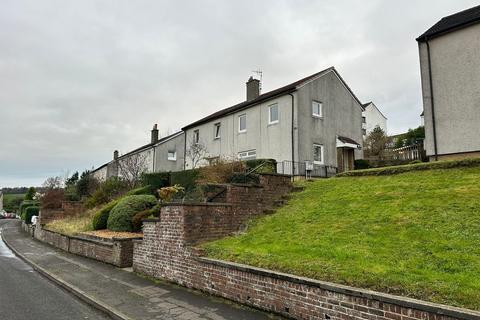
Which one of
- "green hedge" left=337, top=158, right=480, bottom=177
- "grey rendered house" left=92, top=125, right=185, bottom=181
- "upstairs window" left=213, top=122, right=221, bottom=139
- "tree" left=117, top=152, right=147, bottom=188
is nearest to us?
"green hedge" left=337, top=158, right=480, bottom=177

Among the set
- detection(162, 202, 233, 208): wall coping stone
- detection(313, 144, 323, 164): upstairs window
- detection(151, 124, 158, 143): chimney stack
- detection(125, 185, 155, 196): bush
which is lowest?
detection(162, 202, 233, 208): wall coping stone

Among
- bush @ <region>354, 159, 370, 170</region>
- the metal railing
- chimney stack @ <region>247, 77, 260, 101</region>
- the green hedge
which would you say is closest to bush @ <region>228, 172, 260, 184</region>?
the green hedge

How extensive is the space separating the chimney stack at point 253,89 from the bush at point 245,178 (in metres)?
18.2

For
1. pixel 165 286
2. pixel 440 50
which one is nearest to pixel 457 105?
pixel 440 50

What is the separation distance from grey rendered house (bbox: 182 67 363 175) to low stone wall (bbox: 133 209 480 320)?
1303 centimetres

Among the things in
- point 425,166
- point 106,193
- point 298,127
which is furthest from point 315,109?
point 106,193

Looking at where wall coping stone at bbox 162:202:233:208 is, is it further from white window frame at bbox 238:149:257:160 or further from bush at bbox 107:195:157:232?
white window frame at bbox 238:149:257:160

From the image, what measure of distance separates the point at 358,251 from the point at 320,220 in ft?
8.29

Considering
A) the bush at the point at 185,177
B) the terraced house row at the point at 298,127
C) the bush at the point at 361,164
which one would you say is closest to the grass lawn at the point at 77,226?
the bush at the point at 185,177

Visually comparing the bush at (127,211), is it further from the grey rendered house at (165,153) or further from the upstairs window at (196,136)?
the grey rendered house at (165,153)

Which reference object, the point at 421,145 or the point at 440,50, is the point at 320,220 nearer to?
the point at 440,50

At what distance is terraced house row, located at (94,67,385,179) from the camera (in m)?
23.1

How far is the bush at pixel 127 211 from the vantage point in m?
15.4

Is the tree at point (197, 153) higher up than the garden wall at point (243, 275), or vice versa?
the tree at point (197, 153)
